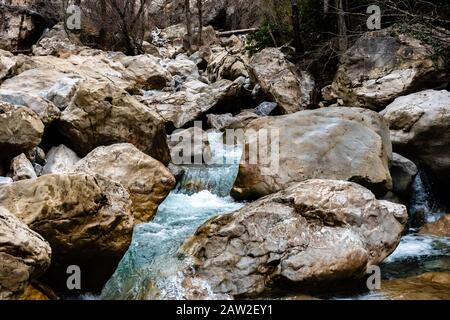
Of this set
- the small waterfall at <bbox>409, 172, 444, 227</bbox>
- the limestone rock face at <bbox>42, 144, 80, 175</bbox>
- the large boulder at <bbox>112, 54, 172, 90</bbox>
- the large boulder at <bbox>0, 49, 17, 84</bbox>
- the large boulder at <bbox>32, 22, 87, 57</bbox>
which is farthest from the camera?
the large boulder at <bbox>32, 22, 87, 57</bbox>

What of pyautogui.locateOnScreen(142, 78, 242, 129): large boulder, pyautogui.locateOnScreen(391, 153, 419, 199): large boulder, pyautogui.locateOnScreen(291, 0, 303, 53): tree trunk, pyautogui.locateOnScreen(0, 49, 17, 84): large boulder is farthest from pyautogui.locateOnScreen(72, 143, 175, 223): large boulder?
pyautogui.locateOnScreen(291, 0, 303, 53): tree trunk

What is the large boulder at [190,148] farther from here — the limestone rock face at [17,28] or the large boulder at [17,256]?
the limestone rock face at [17,28]

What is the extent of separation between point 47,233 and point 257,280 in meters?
2.02

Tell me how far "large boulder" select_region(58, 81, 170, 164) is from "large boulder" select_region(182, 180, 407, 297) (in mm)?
3249

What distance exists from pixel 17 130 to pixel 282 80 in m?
7.45

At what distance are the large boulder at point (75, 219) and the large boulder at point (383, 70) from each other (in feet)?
24.9

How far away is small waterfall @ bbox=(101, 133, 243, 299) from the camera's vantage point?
476cm

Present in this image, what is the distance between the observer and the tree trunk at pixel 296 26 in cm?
1286

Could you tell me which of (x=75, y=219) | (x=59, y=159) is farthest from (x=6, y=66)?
(x=75, y=219)

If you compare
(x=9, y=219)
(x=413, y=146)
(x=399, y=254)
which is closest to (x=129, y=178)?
(x=9, y=219)

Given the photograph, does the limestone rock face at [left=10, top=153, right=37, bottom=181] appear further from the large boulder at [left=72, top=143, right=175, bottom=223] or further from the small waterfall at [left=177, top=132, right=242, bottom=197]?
the small waterfall at [left=177, top=132, right=242, bottom=197]

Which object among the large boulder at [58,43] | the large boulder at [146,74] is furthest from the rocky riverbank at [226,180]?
the large boulder at [58,43]

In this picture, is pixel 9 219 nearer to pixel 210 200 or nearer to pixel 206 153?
pixel 210 200

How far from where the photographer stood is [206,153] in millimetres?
9188
